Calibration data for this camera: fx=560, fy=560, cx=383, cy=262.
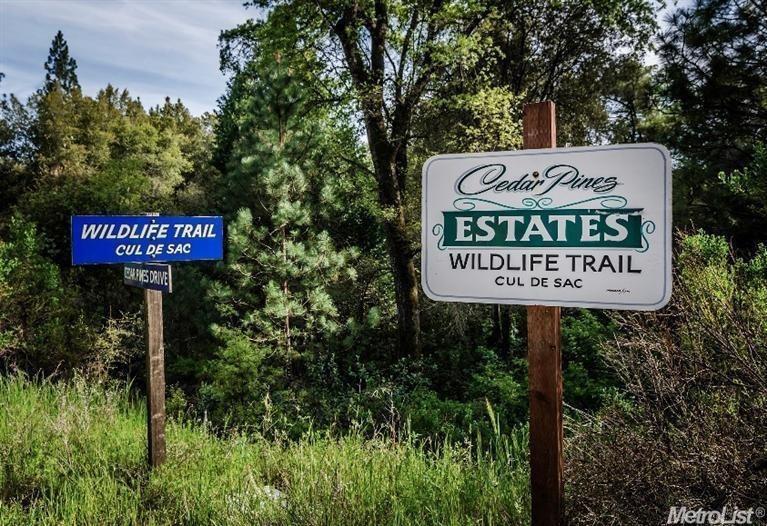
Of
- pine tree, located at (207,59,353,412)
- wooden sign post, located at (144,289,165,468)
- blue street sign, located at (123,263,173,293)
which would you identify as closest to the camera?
blue street sign, located at (123,263,173,293)

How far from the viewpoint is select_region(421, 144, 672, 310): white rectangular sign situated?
1892 mm

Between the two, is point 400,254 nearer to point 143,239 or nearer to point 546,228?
point 143,239

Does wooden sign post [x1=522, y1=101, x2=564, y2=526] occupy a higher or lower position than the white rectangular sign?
lower

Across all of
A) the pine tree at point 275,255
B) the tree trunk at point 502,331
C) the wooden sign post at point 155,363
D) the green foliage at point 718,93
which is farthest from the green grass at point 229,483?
the tree trunk at point 502,331

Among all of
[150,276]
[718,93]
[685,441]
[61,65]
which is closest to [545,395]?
[685,441]

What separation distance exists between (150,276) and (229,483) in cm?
144

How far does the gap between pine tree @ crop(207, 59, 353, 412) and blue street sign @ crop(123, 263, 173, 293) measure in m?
6.31

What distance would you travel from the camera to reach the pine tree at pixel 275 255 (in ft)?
34.7

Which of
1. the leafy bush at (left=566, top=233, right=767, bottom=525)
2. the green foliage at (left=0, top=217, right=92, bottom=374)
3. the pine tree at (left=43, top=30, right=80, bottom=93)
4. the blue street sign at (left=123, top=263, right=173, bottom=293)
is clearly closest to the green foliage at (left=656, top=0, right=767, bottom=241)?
the leafy bush at (left=566, top=233, right=767, bottom=525)

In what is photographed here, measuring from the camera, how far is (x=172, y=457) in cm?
387

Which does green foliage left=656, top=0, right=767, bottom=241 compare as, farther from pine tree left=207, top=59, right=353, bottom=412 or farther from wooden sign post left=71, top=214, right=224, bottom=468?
wooden sign post left=71, top=214, right=224, bottom=468

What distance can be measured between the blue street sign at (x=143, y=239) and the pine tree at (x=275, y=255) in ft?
21.4

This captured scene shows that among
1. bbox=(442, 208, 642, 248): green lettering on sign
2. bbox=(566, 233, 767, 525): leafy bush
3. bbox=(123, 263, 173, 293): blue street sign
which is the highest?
bbox=(442, 208, 642, 248): green lettering on sign

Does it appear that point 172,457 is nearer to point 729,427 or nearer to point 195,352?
point 729,427
